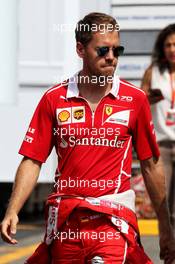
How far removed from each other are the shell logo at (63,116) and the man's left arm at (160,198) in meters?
0.41

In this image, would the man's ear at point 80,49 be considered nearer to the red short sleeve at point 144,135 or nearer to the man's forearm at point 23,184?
the red short sleeve at point 144,135

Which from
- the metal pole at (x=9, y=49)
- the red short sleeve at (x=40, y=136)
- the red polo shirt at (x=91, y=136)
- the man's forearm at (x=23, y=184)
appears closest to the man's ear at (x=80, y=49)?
the red polo shirt at (x=91, y=136)

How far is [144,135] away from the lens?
4.88 metres

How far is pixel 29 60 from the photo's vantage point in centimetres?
1073

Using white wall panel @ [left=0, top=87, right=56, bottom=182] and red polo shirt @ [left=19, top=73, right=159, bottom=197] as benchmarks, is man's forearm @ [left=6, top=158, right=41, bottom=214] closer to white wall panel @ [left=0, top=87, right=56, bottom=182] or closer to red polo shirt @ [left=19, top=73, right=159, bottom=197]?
red polo shirt @ [left=19, top=73, right=159, bottom=197]

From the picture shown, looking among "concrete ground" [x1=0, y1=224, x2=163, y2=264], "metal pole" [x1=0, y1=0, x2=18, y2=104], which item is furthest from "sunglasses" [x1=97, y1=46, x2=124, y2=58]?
"metal pole" [x1=0, y1=0, x2=18, y2=104]

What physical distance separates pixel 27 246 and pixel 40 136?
4377 mm

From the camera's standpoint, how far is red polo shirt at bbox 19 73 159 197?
186 inches

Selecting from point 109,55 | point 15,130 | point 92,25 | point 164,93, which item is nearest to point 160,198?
point 109,55

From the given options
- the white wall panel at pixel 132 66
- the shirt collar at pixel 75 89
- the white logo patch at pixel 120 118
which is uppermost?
the shirt collar at pixel 75 89

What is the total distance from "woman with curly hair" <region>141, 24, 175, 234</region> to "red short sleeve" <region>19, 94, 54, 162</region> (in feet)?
8.26

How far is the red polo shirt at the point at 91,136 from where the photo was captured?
4719mm

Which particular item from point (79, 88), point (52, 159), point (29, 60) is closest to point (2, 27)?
point (29, 60)

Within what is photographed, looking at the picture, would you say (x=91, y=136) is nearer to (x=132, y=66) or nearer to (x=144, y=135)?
(x=144, y=135)
